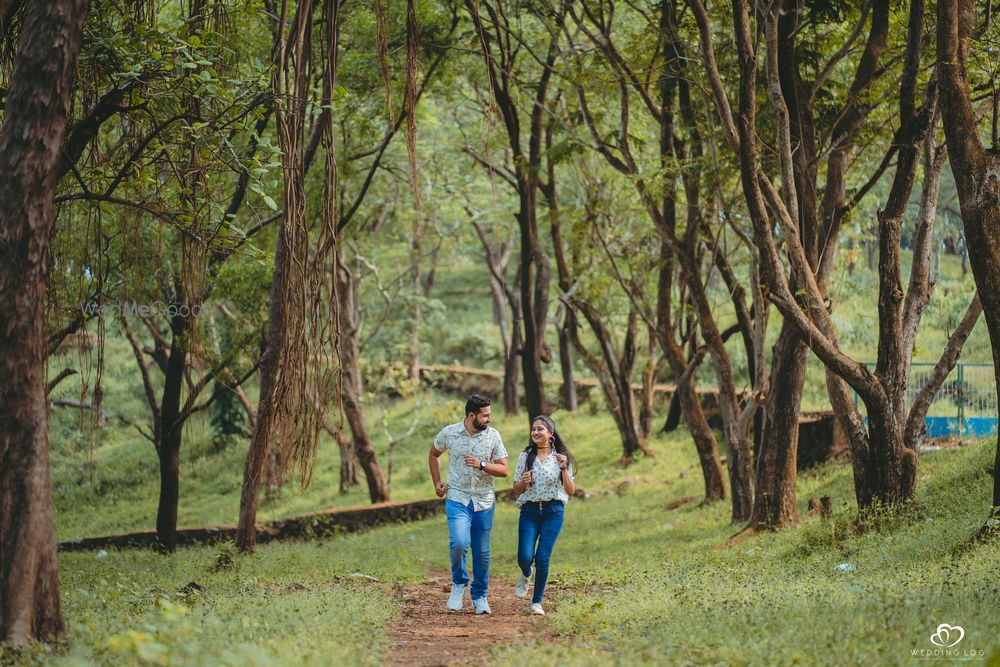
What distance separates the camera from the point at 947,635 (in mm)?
5918

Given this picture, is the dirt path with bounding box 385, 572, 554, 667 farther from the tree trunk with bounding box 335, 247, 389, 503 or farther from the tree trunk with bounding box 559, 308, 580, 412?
the tree trunk with bounding box 559, 308, 580, 412

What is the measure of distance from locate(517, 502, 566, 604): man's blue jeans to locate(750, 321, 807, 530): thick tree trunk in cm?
503

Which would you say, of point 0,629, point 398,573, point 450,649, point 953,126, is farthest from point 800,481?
point 0,629

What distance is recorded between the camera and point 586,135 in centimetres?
1873

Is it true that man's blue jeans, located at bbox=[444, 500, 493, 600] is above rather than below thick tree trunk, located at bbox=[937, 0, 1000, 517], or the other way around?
below

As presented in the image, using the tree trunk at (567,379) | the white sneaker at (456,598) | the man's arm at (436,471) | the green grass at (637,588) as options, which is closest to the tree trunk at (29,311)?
the green grass at (637,588)

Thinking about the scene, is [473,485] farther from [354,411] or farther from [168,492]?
[354,411]

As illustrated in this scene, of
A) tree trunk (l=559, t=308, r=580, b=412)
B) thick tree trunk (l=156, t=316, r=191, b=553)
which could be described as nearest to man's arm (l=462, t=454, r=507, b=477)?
thick tree trunk (l=156, t=316, r=191, b=553)

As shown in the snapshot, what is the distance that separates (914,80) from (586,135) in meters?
8.61

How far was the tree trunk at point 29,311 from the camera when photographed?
21.0 feet

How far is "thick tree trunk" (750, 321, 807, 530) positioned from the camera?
504 inches

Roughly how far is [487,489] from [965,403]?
43.7 feet

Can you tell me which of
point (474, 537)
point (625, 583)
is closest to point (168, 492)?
point (625, 583)

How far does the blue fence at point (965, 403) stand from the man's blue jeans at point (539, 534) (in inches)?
456
